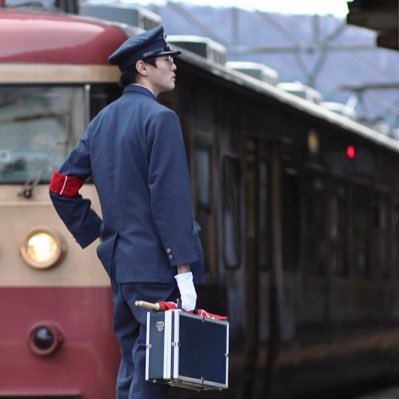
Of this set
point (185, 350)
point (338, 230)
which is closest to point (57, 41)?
point (185, 350)

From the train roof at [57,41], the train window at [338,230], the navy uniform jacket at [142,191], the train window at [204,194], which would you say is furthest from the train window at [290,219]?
the navy uniform jacket at [142,191]

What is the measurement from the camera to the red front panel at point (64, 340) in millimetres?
8195

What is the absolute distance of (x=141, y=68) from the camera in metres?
5.99

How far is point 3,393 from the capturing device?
26.8 ft

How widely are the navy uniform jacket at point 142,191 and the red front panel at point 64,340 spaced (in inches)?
89.6

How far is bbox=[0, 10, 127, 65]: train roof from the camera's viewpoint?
27.5ft

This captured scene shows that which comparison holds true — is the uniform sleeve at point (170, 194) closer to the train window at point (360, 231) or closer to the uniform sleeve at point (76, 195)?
the uniform sleeve at point (76, 195)

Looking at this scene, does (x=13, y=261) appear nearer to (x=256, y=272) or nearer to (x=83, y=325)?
(x=83, y=325)

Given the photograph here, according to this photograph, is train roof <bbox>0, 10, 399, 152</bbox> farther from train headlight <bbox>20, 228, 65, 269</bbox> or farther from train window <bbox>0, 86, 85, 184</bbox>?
train headlight <bbox>20, 228, 65, 269</bbox>

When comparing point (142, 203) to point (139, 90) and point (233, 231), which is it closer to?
point (139, 90)

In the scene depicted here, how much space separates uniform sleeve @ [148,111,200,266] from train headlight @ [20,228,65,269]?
250 centimetres

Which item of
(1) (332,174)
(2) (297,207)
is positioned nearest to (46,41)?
(2) (297,207)

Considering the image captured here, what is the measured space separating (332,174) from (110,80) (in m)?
5.63

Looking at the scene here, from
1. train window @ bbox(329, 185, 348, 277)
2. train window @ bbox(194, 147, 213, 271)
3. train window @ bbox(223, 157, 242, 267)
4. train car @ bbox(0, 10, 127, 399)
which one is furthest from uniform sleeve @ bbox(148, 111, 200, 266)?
train window @ bbox(329, 185, 348, 277)
